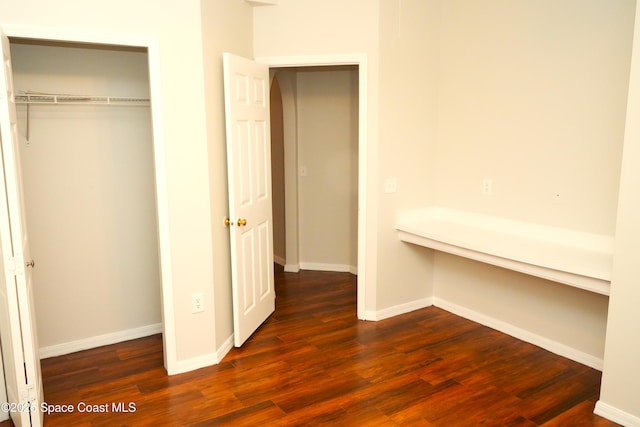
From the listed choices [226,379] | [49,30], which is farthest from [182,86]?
[226,379]

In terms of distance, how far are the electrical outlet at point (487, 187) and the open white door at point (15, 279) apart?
312 centimetres

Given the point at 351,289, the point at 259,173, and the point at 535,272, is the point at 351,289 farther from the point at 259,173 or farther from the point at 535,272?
the point at 535,272

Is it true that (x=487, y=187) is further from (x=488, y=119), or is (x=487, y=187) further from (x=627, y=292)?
(x=627, y=292)

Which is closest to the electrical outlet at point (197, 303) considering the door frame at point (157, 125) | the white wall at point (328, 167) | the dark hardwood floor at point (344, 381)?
the door frame at point (157, 125)

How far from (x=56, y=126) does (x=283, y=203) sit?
2821mm

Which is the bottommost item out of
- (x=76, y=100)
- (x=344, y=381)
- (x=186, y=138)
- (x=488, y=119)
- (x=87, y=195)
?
(x=344, y=381)

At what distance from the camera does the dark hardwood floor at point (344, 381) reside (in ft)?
9.02

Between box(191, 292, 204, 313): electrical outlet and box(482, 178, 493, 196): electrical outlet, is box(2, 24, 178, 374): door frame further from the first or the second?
box(482, 178, 493, 196): electrical outlet

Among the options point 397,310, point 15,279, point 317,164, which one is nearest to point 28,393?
point 15,279

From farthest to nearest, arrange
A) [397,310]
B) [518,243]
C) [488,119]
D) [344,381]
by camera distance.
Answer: [397,310], [488,119], [518,243], [344,381]

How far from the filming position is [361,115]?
3893mm

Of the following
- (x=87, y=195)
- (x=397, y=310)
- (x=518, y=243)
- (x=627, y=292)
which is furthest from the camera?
(x=397, y=310)

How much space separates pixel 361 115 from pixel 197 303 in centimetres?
188

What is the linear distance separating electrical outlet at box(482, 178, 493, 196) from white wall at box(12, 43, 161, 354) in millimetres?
2551
